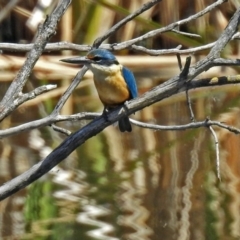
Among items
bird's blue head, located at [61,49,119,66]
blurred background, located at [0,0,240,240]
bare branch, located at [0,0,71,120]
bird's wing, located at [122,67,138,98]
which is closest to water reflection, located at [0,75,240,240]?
blurred background, located at [0,0,240,240]

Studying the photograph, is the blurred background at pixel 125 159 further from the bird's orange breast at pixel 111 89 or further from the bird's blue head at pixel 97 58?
the bird's blue head at pixel 97 58

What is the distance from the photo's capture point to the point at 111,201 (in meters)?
5.17

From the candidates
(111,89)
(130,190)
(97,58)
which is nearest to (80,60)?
(97,58)

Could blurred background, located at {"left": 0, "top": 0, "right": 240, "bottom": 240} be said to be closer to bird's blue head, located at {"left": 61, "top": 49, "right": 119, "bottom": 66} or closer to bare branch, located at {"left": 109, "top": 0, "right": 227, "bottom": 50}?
bird's blue head, located at {"left": 61, "top": 49, "right": 119, "bottom": 66}

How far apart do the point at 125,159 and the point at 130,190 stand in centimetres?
86

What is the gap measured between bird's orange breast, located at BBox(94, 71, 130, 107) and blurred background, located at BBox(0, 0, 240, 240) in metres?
1.17

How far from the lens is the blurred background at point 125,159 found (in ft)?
15.6

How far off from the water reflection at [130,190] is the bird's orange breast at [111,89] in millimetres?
1190

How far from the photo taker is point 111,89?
360 cm

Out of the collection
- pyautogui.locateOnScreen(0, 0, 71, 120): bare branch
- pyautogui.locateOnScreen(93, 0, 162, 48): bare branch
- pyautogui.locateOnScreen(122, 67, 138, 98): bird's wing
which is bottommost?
pyautogui.locateOnScreen(0, 0, 71, 120): bare branch

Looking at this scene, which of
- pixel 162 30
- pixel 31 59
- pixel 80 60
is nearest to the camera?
pixel 31 59

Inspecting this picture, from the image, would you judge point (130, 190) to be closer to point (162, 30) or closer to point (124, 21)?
point (162, 30)

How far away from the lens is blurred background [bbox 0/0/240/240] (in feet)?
15.6

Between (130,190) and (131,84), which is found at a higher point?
(130,190)
